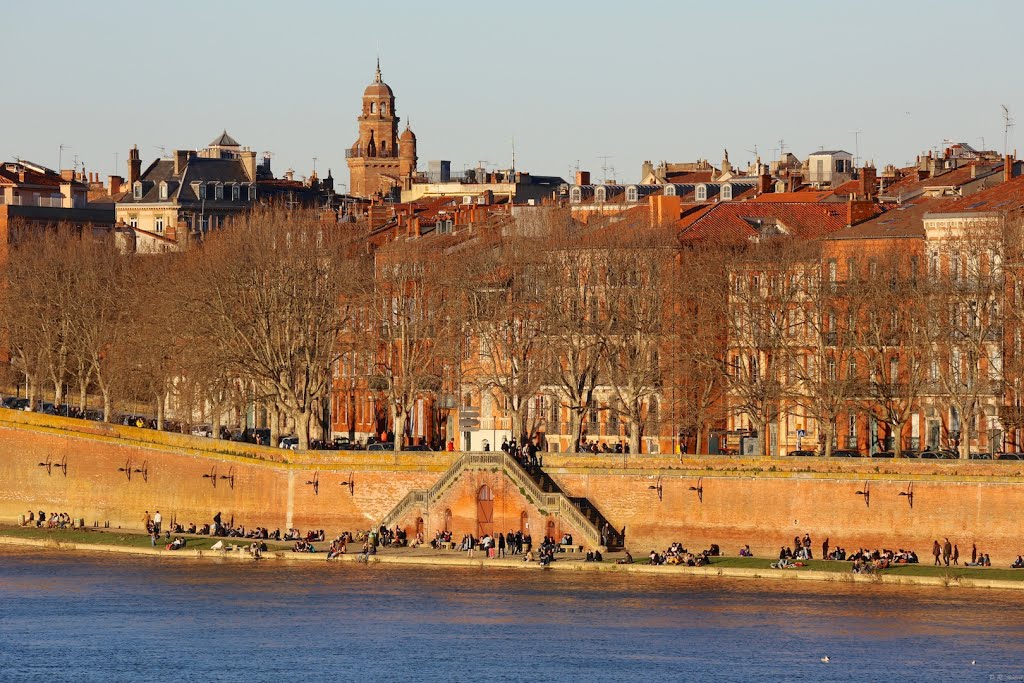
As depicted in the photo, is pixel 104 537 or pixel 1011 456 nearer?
pixel 1011 456

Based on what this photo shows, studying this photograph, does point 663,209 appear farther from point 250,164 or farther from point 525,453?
point 250,164

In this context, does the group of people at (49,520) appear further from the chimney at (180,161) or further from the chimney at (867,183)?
the chimney at (180,161)

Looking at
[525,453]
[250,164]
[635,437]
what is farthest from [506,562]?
[250,164]

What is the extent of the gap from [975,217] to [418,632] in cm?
2811

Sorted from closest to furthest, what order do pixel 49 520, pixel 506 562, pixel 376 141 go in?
pixel 506 562, pixel 49 520, pixel 376 141

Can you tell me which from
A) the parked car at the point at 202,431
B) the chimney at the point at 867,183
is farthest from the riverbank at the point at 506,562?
the chimney at the point at 867,183

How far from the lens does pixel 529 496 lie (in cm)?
9269

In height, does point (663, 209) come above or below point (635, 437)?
above

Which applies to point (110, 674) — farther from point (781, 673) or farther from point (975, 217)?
point (975, 217)

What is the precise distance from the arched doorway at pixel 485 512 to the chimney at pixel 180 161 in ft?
229

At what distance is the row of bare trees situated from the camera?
92875 millimetres

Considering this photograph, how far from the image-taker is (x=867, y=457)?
8900cm

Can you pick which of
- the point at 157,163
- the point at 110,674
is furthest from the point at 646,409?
the point at 157,163

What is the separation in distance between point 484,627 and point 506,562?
467 inches
